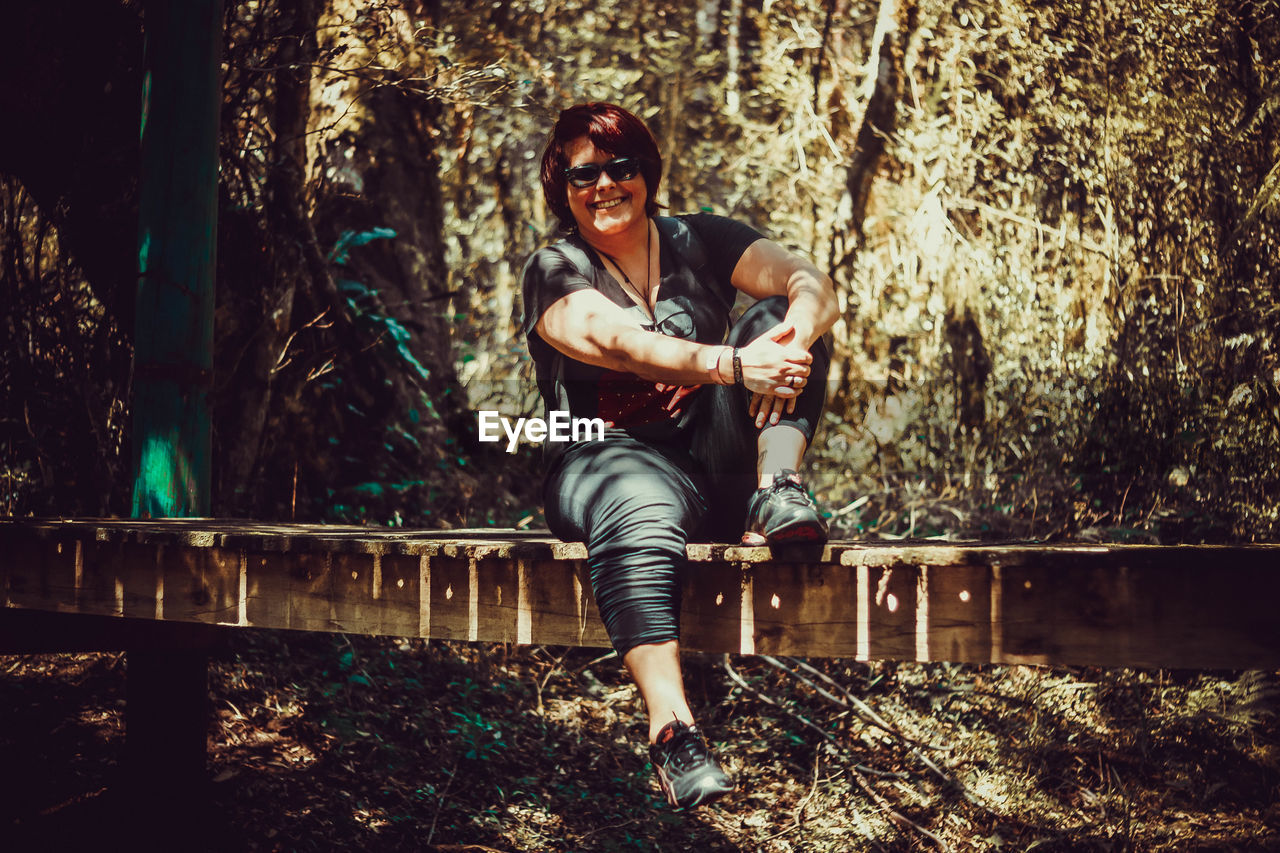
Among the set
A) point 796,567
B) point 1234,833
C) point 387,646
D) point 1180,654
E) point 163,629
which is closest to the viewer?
point 1180,654

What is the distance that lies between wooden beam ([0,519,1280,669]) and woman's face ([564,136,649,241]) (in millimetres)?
809

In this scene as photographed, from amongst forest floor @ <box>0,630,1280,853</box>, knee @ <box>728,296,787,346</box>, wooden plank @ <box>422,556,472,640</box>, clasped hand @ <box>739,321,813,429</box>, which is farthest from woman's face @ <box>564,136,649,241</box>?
forest floor @ <box>0,630,1280,853</box>

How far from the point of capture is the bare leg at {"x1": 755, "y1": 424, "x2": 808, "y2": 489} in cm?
248

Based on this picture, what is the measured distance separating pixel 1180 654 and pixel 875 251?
20.4 ft

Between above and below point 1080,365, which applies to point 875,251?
above

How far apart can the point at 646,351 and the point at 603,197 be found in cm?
48

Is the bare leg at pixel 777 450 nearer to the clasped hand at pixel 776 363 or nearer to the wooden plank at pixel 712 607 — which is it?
the clasped hand at pixel 776 363

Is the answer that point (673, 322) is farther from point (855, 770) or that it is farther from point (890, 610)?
point (855, 770)

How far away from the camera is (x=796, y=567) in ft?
8.07

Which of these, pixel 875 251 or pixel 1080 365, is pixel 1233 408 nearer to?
pixel 1080 365

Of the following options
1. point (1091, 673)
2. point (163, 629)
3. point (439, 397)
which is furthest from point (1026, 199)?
point (163, 629)

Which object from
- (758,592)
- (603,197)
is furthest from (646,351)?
(758,592)

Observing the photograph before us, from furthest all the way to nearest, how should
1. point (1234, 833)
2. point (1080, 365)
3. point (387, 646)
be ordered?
point (1080, 365)
point (387, 646)
point (1234, 833)

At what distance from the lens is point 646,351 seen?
2516 millimetres
